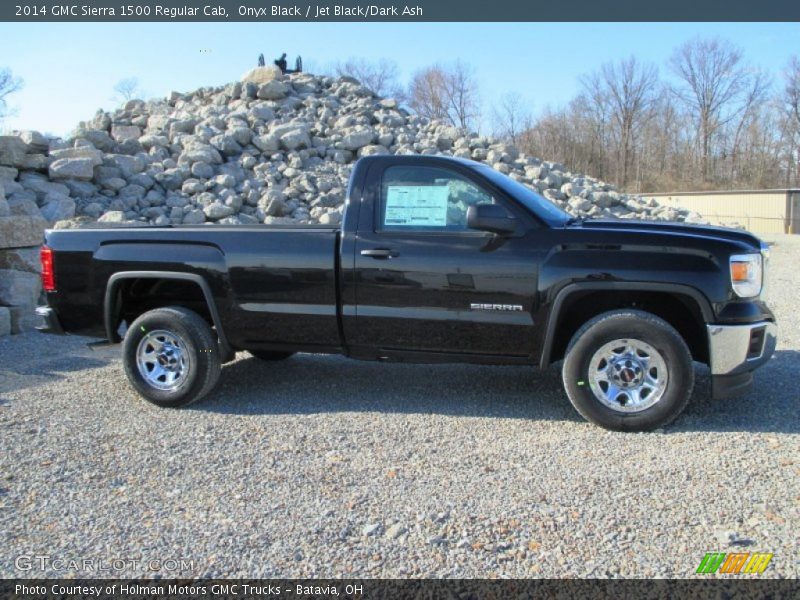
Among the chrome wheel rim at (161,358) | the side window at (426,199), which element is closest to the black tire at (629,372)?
the side window at (426,199)

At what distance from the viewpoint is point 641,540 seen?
3189 mm

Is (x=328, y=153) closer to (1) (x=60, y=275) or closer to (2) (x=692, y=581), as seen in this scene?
(1) (x=60, y=275)

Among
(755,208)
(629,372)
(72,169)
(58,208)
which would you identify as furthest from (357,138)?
(755,208)

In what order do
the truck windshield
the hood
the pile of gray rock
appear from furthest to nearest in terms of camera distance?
1. the pile of gray rock
2. the truck windshield
3. the hood

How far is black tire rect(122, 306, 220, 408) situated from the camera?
5.41 metres

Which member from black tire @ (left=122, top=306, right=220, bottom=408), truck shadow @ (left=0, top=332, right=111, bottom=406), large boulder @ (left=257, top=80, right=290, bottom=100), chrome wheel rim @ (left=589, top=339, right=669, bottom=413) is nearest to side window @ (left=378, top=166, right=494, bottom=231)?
chrome wheel rim @ (left=589, top=339, right=669, bottom=413)

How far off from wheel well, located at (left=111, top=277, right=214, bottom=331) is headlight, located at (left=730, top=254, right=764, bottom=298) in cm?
418

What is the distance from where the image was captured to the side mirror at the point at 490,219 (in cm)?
475

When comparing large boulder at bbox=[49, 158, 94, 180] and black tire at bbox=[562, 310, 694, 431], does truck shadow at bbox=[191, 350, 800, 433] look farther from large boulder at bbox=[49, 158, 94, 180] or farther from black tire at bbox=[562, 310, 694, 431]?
large boulder at bbox=[49, 158, 94, 180]

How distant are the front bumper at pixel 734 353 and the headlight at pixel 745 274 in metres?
0.23

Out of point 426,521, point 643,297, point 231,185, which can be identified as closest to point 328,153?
point 231,185

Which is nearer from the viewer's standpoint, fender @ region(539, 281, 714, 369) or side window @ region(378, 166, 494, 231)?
fender @ region(539, 281, 714, 369)

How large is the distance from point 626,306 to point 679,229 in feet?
2.27

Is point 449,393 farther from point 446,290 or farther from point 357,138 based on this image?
point 357,138
